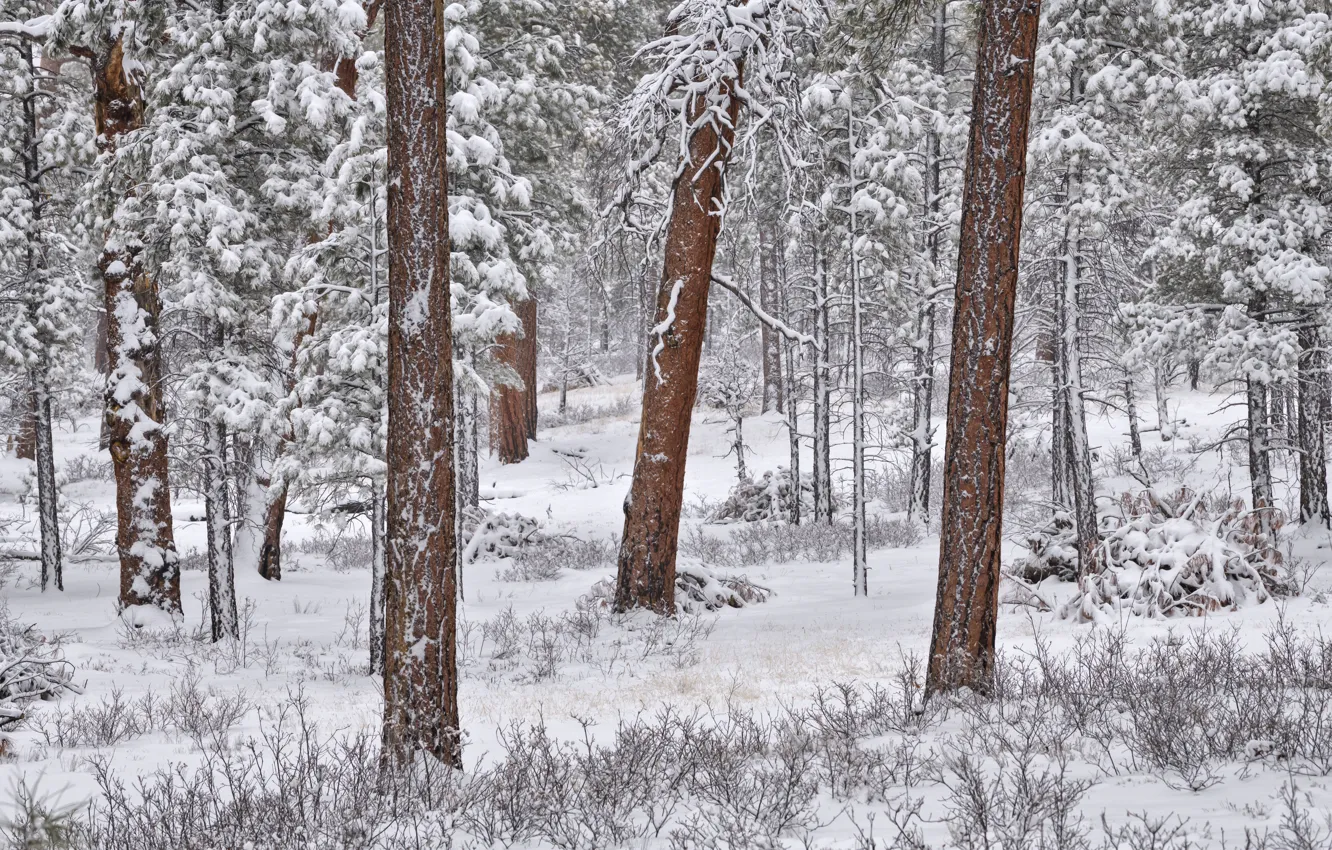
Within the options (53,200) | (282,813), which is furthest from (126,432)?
(282,813)

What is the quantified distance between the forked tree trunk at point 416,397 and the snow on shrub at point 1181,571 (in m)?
7.16

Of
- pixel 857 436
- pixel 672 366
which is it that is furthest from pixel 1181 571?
pixel 672 366

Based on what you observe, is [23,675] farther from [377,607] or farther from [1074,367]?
[1074,367]

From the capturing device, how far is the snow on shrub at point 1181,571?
31.0 ft

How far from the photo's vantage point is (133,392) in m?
11.1

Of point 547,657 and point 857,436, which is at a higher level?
point 857,436

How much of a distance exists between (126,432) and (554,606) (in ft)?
19.0

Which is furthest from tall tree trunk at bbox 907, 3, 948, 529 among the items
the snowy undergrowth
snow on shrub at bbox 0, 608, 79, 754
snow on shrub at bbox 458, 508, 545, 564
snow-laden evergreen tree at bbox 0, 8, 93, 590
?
snow-laden evergreen tree at bbox 0, 8, 93, 590

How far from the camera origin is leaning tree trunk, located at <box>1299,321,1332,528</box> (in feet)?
45.3

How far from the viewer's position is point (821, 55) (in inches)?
372

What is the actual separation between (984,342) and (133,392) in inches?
392

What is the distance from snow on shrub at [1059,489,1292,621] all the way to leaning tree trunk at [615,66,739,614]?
457 cm

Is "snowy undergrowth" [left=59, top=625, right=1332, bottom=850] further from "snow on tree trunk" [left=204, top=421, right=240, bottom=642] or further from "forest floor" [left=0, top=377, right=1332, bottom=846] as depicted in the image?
"snow on tree trunk" [left=204, top=421, right=240, bottom=642]

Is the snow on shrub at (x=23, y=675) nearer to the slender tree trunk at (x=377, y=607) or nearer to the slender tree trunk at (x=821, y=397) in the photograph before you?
the slender tree trunk at (x=377, y=607)
